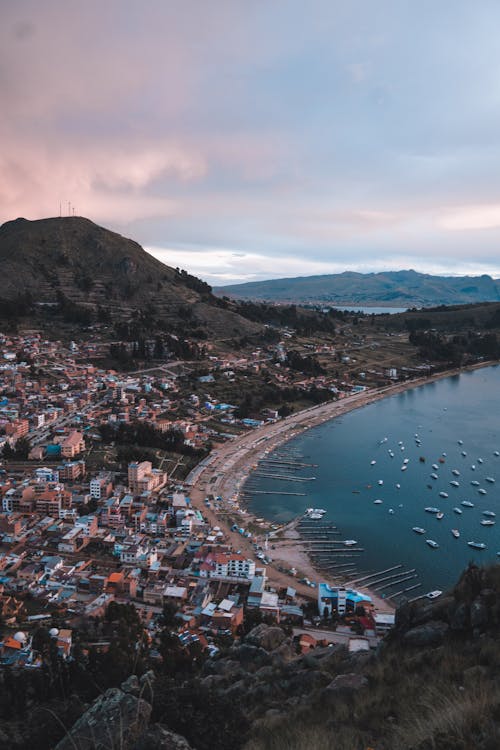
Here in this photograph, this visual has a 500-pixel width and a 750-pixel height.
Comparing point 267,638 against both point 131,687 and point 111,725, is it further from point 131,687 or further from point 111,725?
point 111,725

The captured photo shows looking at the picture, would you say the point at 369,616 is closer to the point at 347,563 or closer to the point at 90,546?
the point at 347,563

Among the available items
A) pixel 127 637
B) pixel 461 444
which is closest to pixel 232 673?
pixel 127 637

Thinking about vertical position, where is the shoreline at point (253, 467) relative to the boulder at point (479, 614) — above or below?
below

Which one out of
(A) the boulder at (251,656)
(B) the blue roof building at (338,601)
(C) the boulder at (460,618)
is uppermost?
(C) the boulder at (460,618)

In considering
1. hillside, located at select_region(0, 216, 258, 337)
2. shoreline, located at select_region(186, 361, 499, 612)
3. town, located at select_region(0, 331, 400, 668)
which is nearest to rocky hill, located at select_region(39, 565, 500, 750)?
town, located at select_region(0, 331, 400, 668)

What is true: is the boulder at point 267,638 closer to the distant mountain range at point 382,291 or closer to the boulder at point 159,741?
the boulder at point 159,741

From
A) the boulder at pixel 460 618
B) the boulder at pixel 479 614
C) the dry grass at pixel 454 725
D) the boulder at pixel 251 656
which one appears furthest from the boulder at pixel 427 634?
the dry grass at pixel 454 725

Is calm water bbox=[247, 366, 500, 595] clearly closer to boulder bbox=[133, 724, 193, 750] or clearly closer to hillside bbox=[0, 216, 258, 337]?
boulder bbox=[133, 724, 193, 750]
